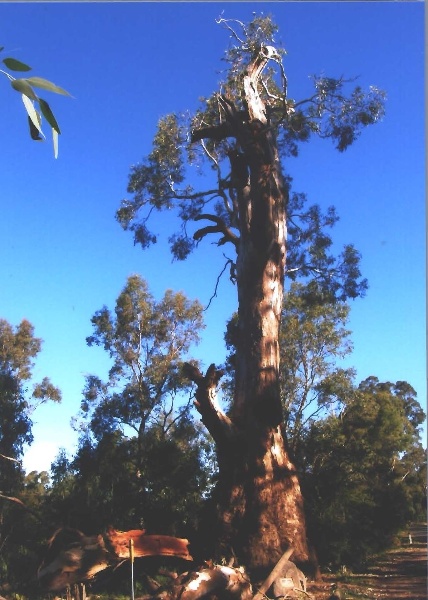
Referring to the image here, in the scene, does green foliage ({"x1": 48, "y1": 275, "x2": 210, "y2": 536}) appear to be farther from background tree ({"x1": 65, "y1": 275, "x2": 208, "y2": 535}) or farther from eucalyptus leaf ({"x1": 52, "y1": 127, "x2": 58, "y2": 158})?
eucalyptus leaf ({"x1": 52, "y1": 127, "x2": 58, "y2": 158})

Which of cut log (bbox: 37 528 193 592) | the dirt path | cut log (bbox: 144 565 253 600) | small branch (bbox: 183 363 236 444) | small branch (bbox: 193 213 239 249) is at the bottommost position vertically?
the dirt path

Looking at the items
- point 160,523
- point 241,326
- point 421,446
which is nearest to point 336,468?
point 160,523

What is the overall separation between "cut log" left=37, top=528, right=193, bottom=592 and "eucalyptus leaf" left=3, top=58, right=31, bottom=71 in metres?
5.79

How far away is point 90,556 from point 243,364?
109 inches

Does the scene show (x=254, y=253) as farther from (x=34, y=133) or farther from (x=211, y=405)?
(x=34, y=133)

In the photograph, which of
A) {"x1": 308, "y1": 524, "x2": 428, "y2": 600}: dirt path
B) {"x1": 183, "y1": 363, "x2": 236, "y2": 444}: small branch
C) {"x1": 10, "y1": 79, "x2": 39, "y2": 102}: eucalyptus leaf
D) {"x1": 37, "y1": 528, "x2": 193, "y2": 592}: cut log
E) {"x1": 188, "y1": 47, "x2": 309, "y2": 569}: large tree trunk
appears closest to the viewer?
{"x1": 10, "y1": 79, "x2": 39, "y2": 102}: eucalyptus leaf

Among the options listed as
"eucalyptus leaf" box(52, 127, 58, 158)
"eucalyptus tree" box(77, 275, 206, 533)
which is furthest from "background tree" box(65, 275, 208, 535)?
"eucalyptus leaf" box(52, 127, 58, 158)

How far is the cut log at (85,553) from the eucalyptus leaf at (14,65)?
19.0 ft

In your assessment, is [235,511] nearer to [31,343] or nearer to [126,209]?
[126,209]

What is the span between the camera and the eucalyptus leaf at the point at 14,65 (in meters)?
1.26

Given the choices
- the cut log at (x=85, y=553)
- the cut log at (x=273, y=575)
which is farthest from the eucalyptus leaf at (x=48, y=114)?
the cut log at (x=85, y=553)

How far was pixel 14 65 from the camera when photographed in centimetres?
128

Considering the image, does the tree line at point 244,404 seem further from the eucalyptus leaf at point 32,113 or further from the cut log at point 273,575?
the eucalyptus leaf at point 32,113

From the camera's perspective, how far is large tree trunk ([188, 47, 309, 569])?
6.95 metres
